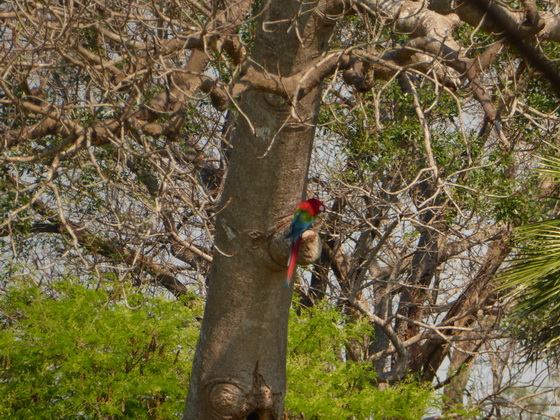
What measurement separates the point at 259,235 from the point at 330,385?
1949 millimetres

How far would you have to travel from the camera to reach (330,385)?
552cm

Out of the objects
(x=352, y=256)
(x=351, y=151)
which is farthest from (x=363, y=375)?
(x=352, y=256)

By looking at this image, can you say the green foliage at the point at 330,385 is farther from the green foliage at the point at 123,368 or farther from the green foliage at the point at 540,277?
the green foliage at the point at 540,277

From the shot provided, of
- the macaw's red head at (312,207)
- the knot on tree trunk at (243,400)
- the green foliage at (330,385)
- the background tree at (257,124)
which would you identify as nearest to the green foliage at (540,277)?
the background tree at (257,124)

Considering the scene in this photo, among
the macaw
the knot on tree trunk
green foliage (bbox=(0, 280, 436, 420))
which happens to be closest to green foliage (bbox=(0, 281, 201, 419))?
green foliage (bbox=(0, 280, 436, 420))

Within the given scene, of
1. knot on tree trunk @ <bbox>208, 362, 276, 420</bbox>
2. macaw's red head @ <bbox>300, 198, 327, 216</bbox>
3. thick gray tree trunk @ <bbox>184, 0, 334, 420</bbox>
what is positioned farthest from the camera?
knot on tree trunk @ <bbox>208, 362, 276, 420</bbox>

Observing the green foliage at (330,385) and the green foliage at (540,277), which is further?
the green foliage at (540,277)

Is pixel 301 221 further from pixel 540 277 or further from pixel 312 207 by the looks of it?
pixel 540 277

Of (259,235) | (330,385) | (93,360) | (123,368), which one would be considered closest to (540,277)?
(330,385)

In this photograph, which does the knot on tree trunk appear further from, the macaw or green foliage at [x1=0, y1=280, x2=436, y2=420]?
green foliage at [x1=0, y1=280, x2=436, y2=420]

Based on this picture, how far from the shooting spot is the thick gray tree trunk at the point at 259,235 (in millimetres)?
3969

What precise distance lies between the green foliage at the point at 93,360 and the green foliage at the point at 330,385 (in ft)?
2.62

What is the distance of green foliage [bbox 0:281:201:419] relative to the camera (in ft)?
17.4

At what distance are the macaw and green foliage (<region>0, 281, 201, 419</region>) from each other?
1859 mm
